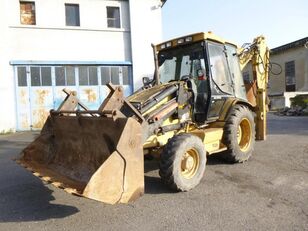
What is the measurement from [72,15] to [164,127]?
→ 43.7ft

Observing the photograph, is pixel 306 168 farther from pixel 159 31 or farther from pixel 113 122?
pixel 159 31

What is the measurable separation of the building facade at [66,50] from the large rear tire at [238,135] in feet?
35.6

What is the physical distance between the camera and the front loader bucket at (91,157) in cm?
489

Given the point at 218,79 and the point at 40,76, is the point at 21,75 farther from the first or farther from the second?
the point at 218,79

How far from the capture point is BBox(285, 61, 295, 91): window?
34.2 meters

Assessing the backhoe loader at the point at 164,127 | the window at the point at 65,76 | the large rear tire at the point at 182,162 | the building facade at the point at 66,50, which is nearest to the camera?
the backhoe loader at the point at 164,127

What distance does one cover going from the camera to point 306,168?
304 inches

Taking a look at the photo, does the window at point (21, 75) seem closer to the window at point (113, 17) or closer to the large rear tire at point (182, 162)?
the window at point (113, 17)

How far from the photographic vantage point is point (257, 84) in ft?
32.1

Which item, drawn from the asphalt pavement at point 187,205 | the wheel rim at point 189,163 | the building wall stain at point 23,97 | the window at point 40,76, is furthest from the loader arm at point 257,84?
the building wall stain at point 23,97

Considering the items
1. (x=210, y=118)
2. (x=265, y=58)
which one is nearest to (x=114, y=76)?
(x=265, y=58)

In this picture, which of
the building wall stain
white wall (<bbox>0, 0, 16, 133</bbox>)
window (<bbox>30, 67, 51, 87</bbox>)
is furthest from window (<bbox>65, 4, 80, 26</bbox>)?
the building wall stain

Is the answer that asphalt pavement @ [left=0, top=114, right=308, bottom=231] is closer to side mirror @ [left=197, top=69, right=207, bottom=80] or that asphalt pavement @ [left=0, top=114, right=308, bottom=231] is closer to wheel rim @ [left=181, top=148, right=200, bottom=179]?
wheel rim @ [left=181, top=148, right=200, bottom=179]

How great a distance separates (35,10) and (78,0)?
2.07m
